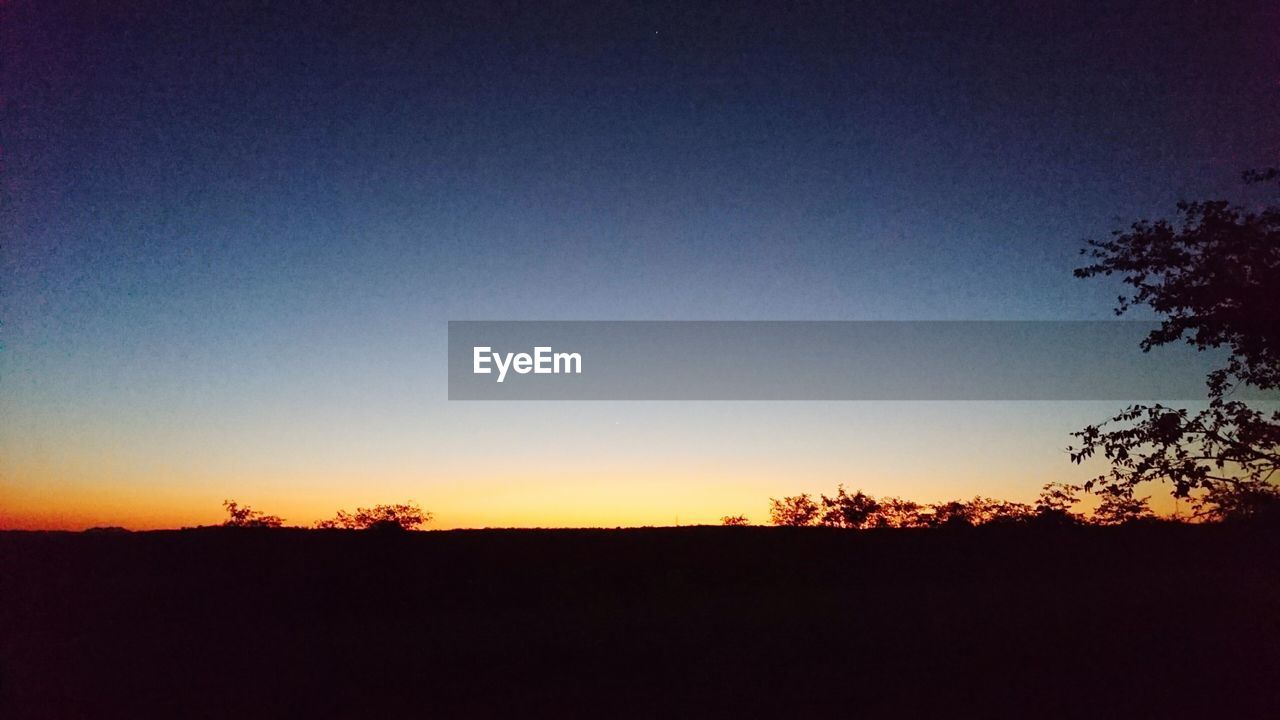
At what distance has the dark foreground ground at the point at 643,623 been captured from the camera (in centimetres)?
1058

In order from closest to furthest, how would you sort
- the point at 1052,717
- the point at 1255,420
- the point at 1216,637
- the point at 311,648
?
1. the point at 1052,717
2. the point at 1216,637
3. the point at 311,648
4. the point at 1255,420

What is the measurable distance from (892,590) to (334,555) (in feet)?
52.3

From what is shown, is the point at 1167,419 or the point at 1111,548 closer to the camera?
the point at 1167,419

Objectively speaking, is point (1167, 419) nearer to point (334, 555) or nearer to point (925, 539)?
point (925, 539)

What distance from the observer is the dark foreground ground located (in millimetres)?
10578

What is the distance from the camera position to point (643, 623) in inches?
641

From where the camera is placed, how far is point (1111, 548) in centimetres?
2616

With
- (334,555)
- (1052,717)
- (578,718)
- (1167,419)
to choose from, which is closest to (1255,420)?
(1167,419)

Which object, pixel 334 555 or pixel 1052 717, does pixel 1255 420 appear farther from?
pixel 334 555

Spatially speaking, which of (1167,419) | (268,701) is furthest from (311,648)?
(1167,419)

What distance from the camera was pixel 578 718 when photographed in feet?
31.3

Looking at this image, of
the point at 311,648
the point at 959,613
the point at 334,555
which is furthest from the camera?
the point at 334,555

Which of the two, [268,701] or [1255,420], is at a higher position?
[1255,420]

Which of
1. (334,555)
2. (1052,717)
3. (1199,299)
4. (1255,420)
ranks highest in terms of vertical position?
(1199,299)
